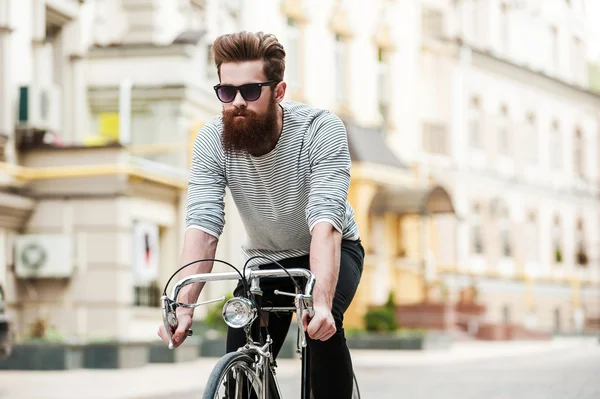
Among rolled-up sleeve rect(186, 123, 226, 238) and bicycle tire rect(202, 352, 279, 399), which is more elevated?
rolled-up sleeve rect(186, 123, 226, 238)

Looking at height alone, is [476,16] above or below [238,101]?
above

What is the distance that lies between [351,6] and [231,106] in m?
30.9

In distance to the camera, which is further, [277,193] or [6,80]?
[6,80]

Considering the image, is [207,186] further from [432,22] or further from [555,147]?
[555,147]

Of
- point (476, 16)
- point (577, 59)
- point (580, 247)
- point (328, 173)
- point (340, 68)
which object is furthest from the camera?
point (577, 59)

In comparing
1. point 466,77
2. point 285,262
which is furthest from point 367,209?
point 285,262

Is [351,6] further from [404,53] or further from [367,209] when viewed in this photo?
[367,209]

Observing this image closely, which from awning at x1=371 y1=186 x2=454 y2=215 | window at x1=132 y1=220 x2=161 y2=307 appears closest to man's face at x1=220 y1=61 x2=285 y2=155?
window at x1=132 y1=220 x2=161 y2=307

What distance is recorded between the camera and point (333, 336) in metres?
5.33

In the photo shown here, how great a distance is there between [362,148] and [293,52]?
9.12 feet

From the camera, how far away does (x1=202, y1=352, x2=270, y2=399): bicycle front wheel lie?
459 cm

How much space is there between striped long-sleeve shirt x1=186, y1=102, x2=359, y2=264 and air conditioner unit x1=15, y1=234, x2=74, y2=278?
1581cm

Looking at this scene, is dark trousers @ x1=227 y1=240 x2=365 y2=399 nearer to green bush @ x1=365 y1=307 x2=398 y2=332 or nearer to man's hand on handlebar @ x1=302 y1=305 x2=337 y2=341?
man's hand on handlebar @ x1=302 y1=305 x2=337 y2=341

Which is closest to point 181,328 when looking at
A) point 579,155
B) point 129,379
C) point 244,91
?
point 244,91
